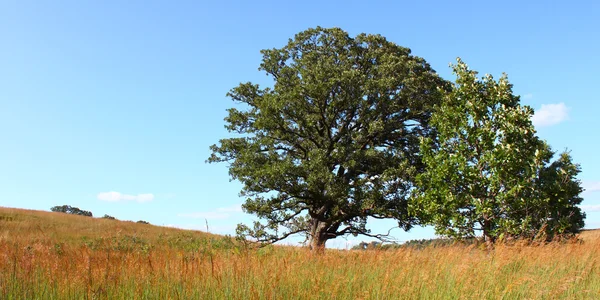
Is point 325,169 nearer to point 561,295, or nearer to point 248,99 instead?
point 248,99

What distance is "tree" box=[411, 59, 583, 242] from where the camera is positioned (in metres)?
16.5

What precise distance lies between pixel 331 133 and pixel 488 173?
305 inches

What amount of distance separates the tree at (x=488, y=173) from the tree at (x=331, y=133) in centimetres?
197

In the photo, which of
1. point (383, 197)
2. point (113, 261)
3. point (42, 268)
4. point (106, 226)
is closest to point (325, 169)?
point (383, 197)

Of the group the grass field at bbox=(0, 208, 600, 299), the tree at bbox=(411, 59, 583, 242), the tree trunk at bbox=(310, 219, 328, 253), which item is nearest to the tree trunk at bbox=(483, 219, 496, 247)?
the tree at bbox=(411, 59, 583, 242)

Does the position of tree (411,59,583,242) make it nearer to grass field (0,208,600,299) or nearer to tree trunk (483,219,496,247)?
tree trunk (483,219,496,247)

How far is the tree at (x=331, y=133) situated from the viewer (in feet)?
63.0

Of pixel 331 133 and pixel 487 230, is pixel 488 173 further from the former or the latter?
pixel 331 133

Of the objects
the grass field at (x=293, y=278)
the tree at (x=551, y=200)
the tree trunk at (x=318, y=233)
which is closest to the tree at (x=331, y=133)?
the tree trunk at (x=318, y=233)

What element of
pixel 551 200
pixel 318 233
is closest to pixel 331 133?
pixel 318 233

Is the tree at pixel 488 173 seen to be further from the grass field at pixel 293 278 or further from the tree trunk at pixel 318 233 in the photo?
the grass field at pixel 293 278

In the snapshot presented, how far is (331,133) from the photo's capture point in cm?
2169

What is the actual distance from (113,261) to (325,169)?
429 inches

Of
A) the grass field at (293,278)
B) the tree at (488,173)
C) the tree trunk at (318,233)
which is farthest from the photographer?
the tree trunk at (318,233)
